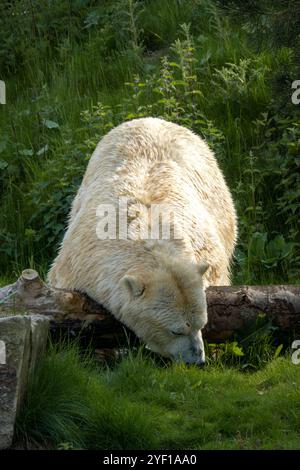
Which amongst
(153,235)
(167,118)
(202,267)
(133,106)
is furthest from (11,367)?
(133,106)

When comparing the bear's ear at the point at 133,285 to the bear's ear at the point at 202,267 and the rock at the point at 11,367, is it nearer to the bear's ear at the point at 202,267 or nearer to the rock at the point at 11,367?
the bear's ear at the point at 202,267

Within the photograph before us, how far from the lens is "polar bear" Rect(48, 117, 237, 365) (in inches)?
291

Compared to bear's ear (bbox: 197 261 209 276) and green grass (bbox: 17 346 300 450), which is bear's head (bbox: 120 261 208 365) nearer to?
bear's ear (bbox: 197 261 209 276)

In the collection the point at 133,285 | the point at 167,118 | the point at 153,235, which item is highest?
the point at 167,118

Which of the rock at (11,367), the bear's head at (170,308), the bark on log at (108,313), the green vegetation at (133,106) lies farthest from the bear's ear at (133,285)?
the green vegetation at (133,106)

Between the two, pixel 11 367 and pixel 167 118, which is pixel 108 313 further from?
pixel 167 118

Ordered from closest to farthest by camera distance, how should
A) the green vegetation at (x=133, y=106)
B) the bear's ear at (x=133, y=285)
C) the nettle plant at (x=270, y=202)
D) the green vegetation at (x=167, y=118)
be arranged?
the green vegetation at (x=167, y=118)
the bear's ear at (x=133, y=285)
the nettle plant at (x=270, y=202)
the green vegetation at (x=133, y=106)

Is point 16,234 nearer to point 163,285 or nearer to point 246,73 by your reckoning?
point 246,73

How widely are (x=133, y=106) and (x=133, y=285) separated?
4626mm

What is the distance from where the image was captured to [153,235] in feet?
25.7

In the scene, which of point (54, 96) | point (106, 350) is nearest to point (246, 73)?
point (54, 96)

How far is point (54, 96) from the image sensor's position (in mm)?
12508

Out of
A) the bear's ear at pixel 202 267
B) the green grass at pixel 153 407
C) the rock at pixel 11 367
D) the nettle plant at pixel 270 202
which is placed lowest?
the green grass at pixel 153 407

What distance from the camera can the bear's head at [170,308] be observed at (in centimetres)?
734
